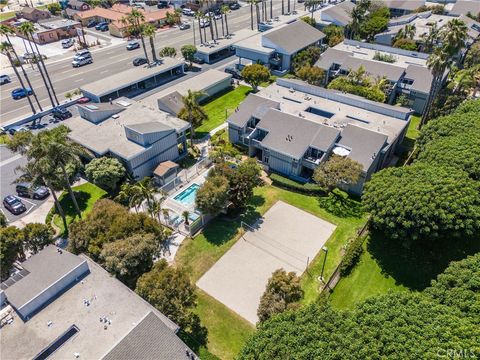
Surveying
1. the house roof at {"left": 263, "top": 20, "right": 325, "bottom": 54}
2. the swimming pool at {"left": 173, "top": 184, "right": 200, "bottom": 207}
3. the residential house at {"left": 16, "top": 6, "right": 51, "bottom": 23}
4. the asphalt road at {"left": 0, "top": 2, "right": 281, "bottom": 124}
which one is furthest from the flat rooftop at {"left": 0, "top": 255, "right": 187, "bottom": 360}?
the residential house at {"left": 16, "top": 6, "right": 51, "bottom": 23}

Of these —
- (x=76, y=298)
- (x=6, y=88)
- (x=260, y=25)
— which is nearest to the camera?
(x=76, y=298)

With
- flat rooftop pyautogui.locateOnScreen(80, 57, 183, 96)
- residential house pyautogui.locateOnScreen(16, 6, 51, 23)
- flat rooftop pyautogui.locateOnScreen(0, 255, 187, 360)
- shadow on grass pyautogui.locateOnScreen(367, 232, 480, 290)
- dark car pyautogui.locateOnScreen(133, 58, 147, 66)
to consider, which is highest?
residential house pyautogui.locateOnScreen(16, 6, 51, 23)

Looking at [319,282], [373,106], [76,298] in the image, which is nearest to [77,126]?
[76,298]

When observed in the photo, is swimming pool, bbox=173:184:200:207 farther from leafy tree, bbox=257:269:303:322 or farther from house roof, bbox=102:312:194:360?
house roof, bbox=102:312:194:360

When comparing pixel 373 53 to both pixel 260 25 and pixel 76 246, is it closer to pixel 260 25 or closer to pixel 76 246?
pixel 260 25

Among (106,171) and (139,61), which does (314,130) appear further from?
(139,61)

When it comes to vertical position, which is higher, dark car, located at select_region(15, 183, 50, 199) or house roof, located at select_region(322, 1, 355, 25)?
house roof, located at select_region(322, 1, 355, 25)

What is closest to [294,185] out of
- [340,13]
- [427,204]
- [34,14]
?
[427,204]
